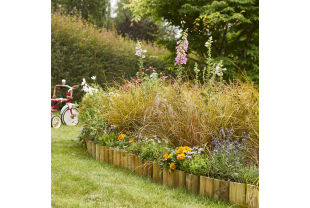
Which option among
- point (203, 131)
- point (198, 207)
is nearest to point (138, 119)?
point (203, 131)

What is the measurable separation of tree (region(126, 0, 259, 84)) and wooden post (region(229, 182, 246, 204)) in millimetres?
5914

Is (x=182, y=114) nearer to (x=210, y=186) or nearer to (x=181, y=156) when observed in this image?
(x=181, y=156)

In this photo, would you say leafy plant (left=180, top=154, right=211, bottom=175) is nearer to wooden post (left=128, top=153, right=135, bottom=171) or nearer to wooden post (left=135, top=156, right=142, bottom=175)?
wooden post (left=135, top=156, right=142, bottom=175)

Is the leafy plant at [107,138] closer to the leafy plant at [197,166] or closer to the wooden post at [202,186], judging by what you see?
the leafy plant at [197,166]

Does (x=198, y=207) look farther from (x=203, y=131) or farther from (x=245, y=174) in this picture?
(x=203, y=131)

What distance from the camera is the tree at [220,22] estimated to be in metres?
7.41

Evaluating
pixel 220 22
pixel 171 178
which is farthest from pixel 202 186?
pixel 220 22

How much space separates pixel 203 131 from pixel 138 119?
3.15 feet

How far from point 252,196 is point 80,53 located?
784 cm

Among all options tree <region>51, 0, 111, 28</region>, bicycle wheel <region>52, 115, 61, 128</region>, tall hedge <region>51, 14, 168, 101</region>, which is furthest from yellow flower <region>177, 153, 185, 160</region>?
tree <region>51, 0, 111, 28</region>

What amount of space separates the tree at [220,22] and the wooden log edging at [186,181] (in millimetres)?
5499

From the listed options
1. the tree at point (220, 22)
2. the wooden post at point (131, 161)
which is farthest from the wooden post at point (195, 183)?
the tree at point (220, 22)

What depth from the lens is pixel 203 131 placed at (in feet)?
8.29
